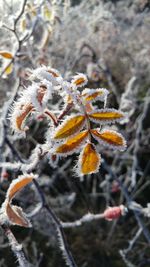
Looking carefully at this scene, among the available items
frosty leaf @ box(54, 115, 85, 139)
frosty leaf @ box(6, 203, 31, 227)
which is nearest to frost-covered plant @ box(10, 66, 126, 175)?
frosty leaf @ box(54, 115, 85, 139)

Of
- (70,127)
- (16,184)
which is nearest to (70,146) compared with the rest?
(70,127)

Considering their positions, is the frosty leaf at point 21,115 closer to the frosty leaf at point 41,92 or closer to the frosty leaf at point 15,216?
the frosty leaf at point 41,92

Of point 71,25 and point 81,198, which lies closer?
point 81,198

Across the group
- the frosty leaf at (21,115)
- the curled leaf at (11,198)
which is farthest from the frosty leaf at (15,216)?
the frosty leaf at (21,115)

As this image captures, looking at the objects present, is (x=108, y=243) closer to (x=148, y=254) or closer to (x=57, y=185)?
(x=148, y=254)

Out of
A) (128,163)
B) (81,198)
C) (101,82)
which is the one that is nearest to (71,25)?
(101,82)
